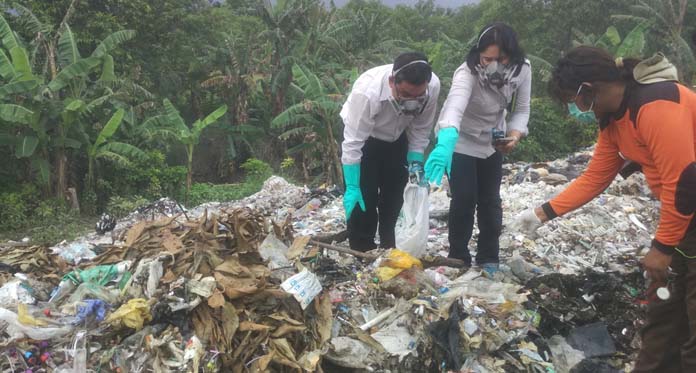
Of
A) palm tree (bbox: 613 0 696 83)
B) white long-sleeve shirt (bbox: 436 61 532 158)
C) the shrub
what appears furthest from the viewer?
palm tree (bbox: 613 0 696 83)

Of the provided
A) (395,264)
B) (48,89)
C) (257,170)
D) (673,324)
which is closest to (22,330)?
(395,264)

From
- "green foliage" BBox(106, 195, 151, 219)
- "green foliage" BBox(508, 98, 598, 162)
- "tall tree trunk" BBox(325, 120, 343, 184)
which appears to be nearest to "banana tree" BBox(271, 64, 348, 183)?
"tall tree trunk" BBox(325, 120, 343, 184)

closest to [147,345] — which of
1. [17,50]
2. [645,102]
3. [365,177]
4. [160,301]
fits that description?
[160,301]

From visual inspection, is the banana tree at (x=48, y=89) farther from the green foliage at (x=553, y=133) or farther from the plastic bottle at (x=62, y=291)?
the green foliage at (x=553, y=133)

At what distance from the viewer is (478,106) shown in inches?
127

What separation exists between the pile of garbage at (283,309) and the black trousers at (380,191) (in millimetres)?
267

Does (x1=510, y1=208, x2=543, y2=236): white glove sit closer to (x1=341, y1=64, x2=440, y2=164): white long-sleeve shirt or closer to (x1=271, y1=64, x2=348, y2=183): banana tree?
(x1=341, y1=64, x2=440, y2=164): white long-sleeve shirt

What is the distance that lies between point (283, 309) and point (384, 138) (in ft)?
4.44

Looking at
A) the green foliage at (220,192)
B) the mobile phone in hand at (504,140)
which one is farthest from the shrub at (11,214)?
the mobile phone in hand at (504,140)

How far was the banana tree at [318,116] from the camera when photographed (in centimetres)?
1018

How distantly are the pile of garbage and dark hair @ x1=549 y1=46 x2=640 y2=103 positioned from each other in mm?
1277

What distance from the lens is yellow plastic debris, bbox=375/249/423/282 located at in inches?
120

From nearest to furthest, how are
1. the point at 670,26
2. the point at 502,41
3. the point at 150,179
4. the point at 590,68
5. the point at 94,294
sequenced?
the point at 590,68 → the point at 94,294 → the point at 502,41 → the point at 150,179 → the point at 670,26

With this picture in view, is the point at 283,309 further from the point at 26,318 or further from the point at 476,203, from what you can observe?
the point at 476,203
